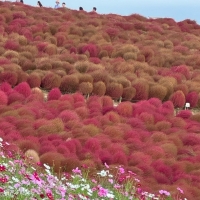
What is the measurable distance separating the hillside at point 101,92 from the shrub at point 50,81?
19mm

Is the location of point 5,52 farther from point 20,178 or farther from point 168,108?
point 20,178

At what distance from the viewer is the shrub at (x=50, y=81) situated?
36.4 feet

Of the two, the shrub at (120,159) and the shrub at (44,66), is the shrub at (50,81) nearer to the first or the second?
the shrub at (44,66)

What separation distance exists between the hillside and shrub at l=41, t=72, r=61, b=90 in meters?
0.02

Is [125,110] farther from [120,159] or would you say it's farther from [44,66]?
[44,66]

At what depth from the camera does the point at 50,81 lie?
36.5 feet

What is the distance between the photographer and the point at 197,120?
34.5 feet

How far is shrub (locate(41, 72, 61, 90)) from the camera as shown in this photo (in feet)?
36.4

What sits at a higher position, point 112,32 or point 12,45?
point 112,32

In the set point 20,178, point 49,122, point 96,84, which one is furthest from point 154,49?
point 20,178

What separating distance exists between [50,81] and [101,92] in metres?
0.91

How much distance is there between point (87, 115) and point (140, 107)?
118 cm

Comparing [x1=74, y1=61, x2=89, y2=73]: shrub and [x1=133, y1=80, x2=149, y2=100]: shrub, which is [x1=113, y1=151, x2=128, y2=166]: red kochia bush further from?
[x1=74, y1=61, x2=89, y2=73]: shrub

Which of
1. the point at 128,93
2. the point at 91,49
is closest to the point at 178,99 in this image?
the point at 128,93
